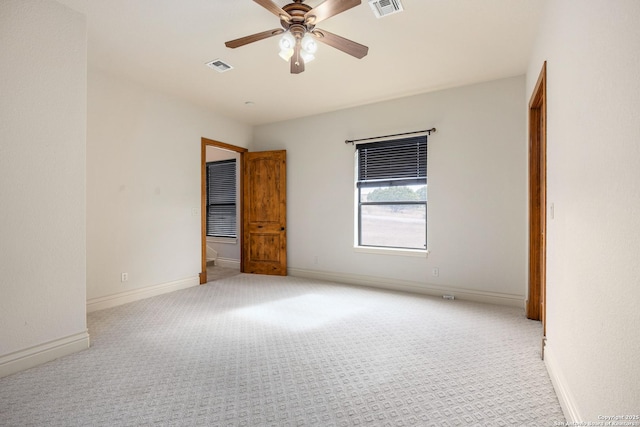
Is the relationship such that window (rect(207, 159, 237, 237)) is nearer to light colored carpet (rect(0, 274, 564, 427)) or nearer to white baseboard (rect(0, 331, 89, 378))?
light colored carpet (rect(0, 274, 564, 427))

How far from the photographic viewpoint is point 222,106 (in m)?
4.96

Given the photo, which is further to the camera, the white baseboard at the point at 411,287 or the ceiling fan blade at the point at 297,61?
the white baseboard at the point at 411,287

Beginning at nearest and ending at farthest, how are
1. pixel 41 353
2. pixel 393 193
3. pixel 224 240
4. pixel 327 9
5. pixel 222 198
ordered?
1. pixel 327 9
2. pixel 41 353
3. pixel 393 193
4. pixel 224 240
5. pixel 222 198

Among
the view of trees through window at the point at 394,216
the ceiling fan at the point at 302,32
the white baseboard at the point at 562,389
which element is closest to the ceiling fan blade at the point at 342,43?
the ceiling fan at the point at 302,32

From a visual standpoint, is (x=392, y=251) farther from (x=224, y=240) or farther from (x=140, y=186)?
(x=224, y=240)

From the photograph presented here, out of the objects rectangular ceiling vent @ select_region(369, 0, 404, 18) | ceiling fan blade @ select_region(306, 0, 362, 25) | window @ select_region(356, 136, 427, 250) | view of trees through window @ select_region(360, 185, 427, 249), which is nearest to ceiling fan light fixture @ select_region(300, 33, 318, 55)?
ceiling fan blade @ select_region(306, 0, 362, 25)

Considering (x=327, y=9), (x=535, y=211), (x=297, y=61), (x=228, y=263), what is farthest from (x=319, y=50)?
(x=228, y=263)

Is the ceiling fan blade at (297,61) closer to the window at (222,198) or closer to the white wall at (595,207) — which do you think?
the white wall at (595,207)

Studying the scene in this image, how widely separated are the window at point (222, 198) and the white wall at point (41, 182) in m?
4.21

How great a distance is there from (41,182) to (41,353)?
4.28 feet

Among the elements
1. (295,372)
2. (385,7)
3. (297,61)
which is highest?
(385,7)

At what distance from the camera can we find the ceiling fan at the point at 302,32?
7.28 ft

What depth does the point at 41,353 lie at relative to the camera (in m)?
2.41

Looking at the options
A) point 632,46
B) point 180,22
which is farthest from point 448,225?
point 180,22
